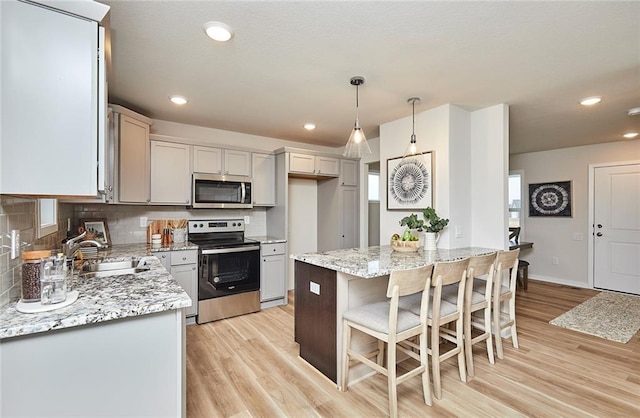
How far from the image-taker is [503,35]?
1908 millimetres

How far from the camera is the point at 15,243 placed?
138 centimetres

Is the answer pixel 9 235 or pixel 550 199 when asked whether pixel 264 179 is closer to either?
pixel 9 235

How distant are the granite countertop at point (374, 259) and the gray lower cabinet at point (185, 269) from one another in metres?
1.44

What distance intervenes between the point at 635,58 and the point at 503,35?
46.1 inches

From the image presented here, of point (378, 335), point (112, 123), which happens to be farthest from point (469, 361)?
point (112, 123)

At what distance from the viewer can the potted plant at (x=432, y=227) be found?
302cm

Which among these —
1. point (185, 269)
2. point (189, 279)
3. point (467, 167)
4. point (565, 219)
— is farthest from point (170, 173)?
point (565, 219)

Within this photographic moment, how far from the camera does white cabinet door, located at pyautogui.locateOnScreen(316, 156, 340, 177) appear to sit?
4492mm

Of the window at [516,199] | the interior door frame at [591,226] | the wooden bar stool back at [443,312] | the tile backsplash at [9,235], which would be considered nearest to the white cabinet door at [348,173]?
the wooden bar stool back at [443,312]

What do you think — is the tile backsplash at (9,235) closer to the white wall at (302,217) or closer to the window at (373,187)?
the white wall at (302,217)

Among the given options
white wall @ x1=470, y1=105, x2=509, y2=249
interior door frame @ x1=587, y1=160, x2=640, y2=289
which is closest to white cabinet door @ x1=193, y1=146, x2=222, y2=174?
white wall @ x1=470, y1=105, x2=509, y2=249

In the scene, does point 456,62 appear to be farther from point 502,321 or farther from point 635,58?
point 502,321

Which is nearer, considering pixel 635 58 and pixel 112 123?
pixel 635 58

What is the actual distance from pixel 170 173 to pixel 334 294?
8.21 ft
